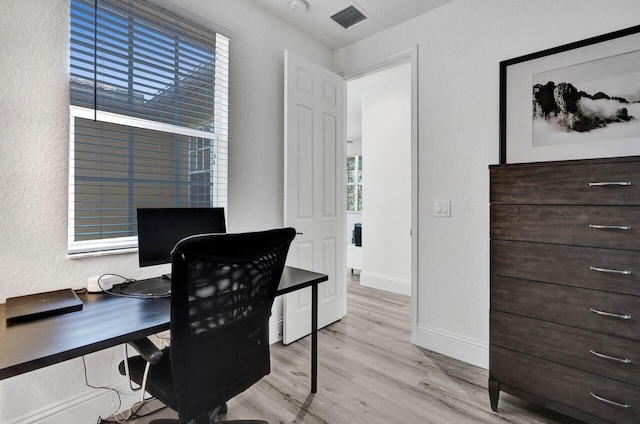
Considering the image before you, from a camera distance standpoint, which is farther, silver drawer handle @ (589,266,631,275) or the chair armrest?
silver drawer handle @ (589,266,631,275)

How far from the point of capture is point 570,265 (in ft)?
5.13

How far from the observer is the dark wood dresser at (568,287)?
1.43 meters

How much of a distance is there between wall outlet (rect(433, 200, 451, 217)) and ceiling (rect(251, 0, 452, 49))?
60.0 inches

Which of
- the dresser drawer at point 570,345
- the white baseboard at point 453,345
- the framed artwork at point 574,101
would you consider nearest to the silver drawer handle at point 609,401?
the dresser drawer at point 570,345

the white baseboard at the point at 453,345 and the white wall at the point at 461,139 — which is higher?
the white wall at the point at 461,139

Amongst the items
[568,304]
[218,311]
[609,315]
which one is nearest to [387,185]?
[568,304]

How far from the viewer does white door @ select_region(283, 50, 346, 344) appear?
2621mm

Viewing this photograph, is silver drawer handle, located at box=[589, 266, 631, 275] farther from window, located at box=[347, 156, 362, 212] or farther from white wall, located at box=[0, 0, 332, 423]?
window, located at box=[347, 156, 362, 212]

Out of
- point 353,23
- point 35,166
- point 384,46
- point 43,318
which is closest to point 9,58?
point 35,166

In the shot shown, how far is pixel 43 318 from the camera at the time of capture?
4.08 feet

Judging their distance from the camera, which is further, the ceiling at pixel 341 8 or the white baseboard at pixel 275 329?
the white baseboard at pixel 275 329

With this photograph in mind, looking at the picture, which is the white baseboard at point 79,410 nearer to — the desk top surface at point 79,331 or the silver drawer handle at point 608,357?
the desk top surface at point 79,331

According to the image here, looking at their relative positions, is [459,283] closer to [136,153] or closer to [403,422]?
[403,422]

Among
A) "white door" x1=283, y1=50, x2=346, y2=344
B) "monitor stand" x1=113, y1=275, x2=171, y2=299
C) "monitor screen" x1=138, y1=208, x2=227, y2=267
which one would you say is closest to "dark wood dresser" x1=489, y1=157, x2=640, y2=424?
"white door" x1=283, y1=50, x2=346, y2=344
